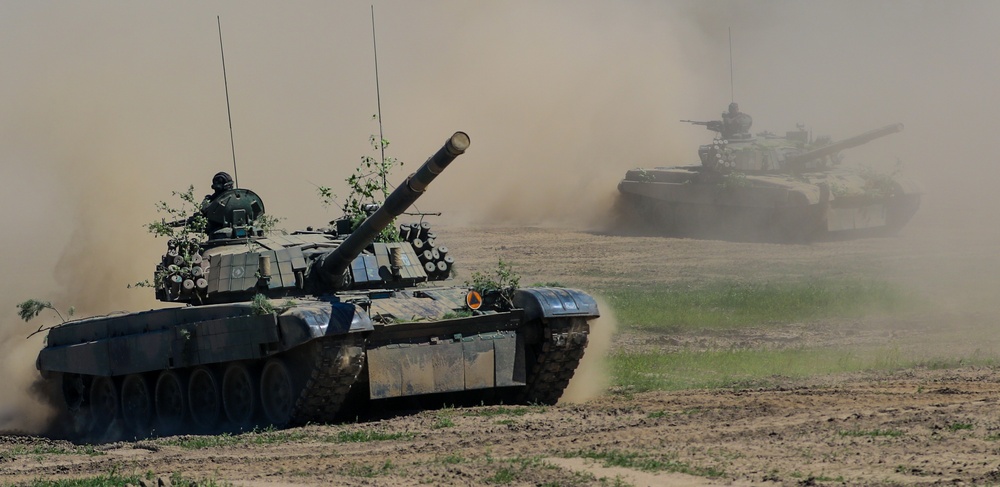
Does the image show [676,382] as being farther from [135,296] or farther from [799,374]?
[135,296]

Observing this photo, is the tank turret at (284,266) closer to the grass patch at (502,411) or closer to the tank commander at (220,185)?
the tank commander at (220,185)

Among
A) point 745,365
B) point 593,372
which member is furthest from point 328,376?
point 745,365

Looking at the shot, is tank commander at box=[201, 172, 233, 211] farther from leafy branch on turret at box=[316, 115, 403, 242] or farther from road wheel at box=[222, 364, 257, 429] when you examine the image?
road wheel at box=[222, 364, 257, 429]

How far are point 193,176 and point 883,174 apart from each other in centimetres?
1684

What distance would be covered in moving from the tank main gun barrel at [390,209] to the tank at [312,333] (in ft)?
0.07

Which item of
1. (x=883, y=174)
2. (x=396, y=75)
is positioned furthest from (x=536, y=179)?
(x=883, y=174)

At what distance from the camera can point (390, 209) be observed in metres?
15.2

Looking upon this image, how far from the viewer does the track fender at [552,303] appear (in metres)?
16.3

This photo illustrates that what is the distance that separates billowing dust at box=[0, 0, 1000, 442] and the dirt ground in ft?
13.7

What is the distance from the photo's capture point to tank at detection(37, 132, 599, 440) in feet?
50.3

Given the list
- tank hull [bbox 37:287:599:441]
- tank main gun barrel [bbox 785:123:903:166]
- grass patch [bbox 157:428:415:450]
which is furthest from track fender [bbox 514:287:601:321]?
tank main gun barrel [bbox 785:123:903:166]

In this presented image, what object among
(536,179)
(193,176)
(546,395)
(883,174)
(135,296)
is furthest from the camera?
(536,179)

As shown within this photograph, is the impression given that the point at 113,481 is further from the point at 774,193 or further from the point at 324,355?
the point at 774,193

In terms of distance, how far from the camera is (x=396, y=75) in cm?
4444
